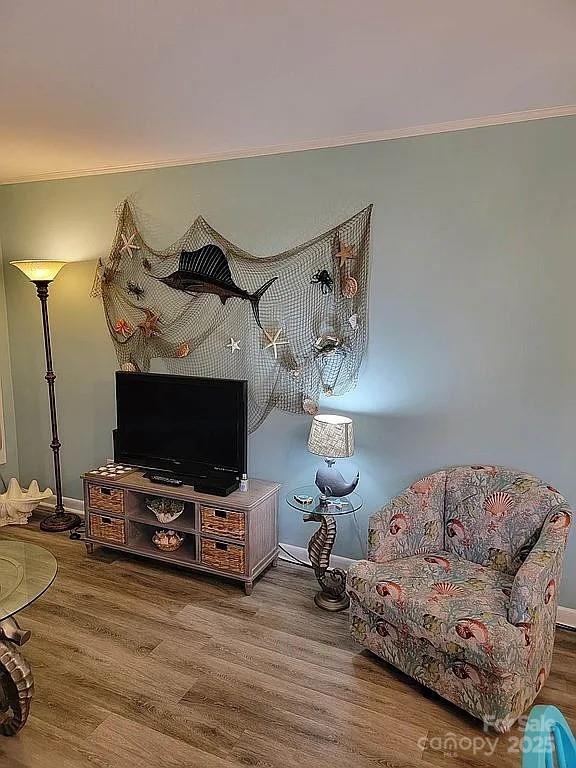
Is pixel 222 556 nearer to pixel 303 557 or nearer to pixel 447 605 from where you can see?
pixel 303 557

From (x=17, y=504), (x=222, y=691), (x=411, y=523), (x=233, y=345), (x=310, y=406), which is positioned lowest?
(x=222, y=691)

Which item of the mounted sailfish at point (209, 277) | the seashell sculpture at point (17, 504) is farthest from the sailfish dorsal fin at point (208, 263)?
the seashell sculpture at point (17, 504)

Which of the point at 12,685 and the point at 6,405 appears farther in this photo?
the point at 6,405

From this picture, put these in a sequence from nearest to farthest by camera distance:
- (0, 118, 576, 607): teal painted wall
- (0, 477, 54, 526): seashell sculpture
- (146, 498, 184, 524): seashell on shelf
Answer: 1. (0, 118, 576, 607): teal painted wall
2. (146, 498, 184, 524): seashell on shelf
3. (0, 477, 54, 526): seashell sculpture

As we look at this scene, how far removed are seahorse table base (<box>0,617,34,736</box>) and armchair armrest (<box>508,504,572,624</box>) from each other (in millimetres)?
1868

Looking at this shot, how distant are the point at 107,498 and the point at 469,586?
7.38 ft

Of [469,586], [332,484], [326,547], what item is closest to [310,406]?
[332,484]

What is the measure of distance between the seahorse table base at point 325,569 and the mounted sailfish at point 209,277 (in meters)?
1.26

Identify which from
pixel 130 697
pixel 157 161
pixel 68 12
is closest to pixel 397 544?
pixel 130 697

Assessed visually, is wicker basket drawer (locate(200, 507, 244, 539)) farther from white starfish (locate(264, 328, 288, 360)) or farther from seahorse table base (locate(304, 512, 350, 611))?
white starfish (locate(264, 328, 288, 360))

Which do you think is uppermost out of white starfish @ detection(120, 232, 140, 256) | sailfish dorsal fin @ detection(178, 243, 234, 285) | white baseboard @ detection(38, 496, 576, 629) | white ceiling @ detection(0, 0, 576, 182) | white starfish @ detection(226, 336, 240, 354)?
white ceiling @ detection(0, 0, 576, 182)

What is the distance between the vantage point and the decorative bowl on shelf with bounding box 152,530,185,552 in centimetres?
342

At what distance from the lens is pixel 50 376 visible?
13.3 feet

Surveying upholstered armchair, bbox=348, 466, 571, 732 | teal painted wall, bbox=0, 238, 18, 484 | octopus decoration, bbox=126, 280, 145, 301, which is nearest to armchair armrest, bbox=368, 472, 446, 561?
upholstered armchair, bbox=348, 466, 571, 732
